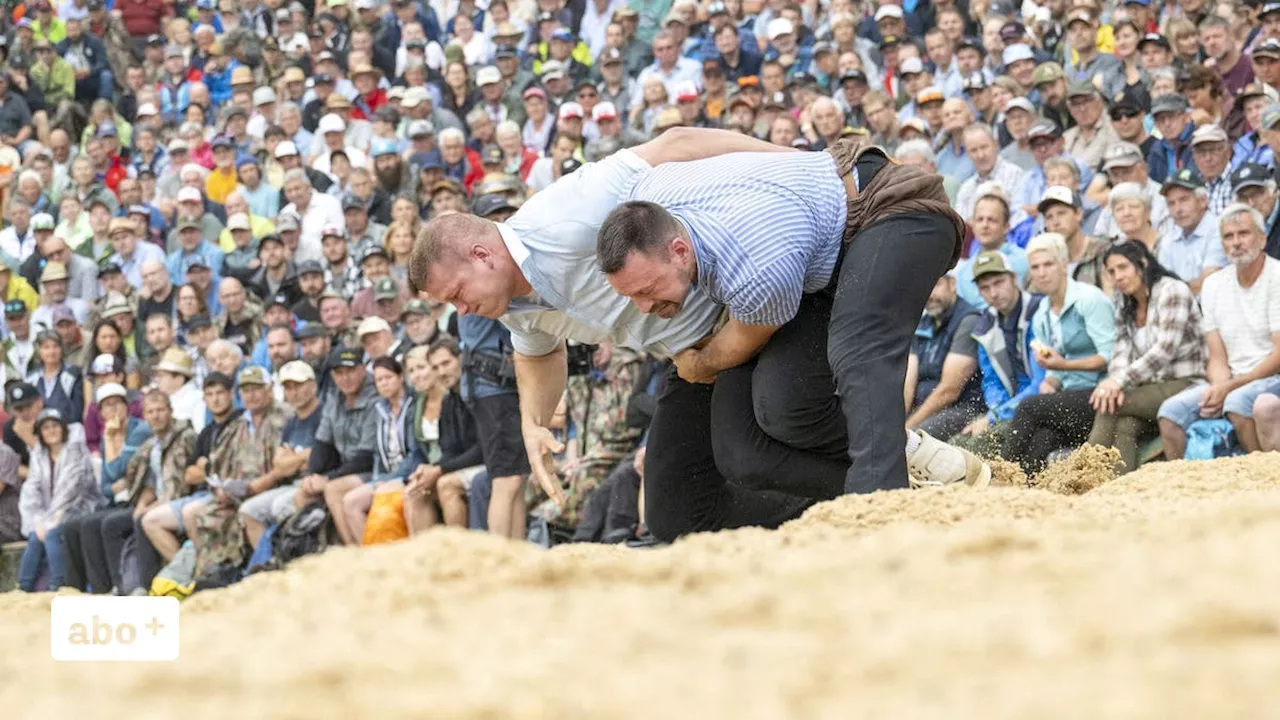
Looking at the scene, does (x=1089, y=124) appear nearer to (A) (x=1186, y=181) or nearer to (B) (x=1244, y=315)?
(A) (x=1186, y=181)

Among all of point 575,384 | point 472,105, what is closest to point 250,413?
point 575,384

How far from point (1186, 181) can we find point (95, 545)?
25.6 feet

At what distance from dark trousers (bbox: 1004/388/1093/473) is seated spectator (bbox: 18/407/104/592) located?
283 inches

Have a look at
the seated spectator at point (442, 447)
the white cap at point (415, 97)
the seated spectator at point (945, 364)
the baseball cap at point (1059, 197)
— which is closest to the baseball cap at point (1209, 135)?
the baseball cap at point (1059, 197)

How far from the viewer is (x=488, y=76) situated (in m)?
14.1

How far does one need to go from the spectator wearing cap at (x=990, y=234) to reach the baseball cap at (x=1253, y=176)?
122 cm

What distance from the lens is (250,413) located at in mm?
11109

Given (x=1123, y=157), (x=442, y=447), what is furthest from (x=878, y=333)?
(x=442, y=447)

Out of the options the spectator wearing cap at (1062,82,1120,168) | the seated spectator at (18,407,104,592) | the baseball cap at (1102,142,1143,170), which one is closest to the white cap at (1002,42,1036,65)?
the spectator wearing cap at (1062,82,1120,168)

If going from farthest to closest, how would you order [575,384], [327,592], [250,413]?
[250,413] < [575,384] < [327,592]

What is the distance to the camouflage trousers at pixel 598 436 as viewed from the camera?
30.2 ft

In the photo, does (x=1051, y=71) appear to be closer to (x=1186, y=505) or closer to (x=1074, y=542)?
(x=1186, y=505)

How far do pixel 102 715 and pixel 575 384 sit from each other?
285 inches

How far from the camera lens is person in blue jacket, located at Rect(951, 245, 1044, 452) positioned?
27.6 ft
